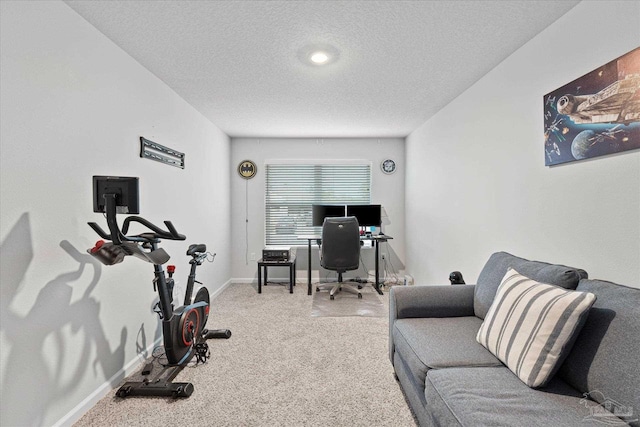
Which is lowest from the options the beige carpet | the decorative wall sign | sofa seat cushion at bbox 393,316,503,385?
the beige carpet

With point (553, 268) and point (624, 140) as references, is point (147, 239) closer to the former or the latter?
point (553, 268)

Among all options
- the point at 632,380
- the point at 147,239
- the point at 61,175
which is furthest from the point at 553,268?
the point at 61,175

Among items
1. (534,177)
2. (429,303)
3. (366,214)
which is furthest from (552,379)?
(366,214)

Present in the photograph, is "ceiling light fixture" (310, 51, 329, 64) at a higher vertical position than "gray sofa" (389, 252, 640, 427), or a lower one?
higher

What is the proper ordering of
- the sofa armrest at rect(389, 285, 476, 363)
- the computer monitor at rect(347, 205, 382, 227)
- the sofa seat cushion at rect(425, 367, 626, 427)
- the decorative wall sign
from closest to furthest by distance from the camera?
the sofa seat cushion at rect(425, 367, 626, 427)
the sofa armrest at rect(389, 285, 476, 363)
the decorative wall sign
the computer monitor at rect(347, 205, 382, 227)

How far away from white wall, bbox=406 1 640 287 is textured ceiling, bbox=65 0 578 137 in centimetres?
22

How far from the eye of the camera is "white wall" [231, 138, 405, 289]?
505 cm

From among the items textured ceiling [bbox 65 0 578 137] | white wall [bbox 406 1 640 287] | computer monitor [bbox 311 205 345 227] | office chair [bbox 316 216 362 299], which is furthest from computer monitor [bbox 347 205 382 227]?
textured ceiling [bbox 65 0 578 137]

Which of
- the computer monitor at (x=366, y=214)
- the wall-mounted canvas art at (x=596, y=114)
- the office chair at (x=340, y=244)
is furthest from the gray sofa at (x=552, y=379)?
the computer monitor at (x=366, y=214)

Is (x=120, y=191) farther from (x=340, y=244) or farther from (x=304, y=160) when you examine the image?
(x=304, y=160)

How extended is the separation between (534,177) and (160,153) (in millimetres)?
3033

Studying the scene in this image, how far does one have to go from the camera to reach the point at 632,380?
1.04 meters

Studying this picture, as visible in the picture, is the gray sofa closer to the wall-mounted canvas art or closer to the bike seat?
the wall-mounted canvas art

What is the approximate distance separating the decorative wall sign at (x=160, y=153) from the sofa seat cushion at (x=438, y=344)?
7.87 feet
